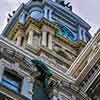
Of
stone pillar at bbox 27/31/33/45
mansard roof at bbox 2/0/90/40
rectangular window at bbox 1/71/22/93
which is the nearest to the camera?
rectangular window at bbox 1/71/22/93

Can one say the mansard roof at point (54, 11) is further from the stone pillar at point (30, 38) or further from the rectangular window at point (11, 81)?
the rectangular window at point (11, 81)

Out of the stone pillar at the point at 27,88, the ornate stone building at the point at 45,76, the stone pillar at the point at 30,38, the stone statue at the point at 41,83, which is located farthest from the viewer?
the stone pillar at the point at 30,38

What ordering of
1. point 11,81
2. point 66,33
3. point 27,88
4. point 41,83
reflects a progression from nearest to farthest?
1. point 27,88
2. point 11,81
3. point 41,83
4. point 66,33

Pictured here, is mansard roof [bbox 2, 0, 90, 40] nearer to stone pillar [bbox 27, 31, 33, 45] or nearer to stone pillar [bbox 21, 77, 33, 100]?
stone pillar [bbox 27, 31, 33, 45]

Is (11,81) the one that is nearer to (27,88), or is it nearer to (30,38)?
(27,88)

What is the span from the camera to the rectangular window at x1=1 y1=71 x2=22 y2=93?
23453mm

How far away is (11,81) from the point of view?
79.3 ft

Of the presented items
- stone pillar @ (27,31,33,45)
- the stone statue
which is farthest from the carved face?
the stone statue

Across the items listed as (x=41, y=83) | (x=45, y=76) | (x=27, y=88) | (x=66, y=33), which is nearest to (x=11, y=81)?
(x=27, y=88)

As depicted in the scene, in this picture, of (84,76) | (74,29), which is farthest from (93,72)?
(74,29)

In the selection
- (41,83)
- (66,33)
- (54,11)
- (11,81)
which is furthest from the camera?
(54,11)

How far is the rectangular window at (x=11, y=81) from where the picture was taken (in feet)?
76.9

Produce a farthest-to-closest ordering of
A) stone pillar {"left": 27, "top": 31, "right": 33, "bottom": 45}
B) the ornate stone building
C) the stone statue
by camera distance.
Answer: stone pillar {"left": 27, "top": 31, "right": 33, "bottom": 45}, the stone statue, the ornate stone building

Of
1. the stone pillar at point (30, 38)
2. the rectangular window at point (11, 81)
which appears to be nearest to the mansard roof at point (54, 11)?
the stone pillar at point (30, 38)
